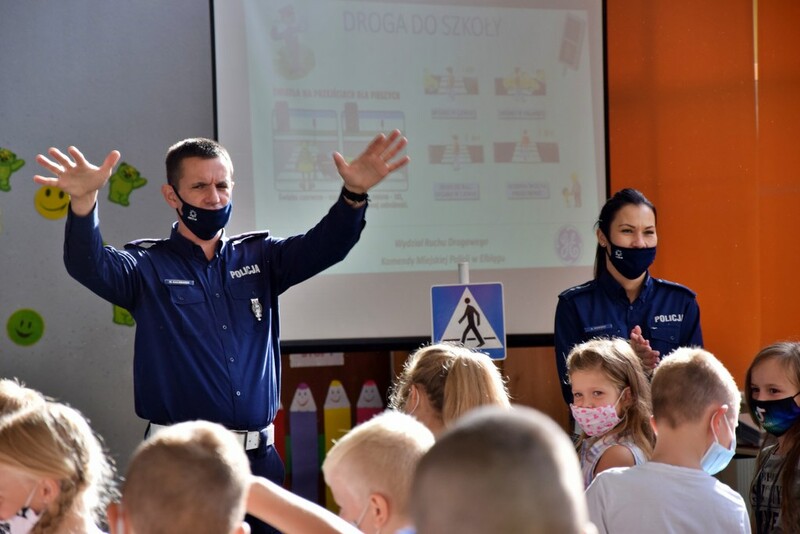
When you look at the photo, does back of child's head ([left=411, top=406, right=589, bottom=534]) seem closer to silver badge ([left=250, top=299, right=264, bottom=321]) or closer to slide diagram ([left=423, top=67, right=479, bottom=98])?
silver badge ([left=250, top=299, right=264, bottom=321])

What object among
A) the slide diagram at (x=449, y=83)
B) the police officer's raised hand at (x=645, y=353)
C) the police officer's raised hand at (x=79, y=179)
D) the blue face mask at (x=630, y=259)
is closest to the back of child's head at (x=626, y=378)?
the police officer's raised hand at (x=645, y=353)

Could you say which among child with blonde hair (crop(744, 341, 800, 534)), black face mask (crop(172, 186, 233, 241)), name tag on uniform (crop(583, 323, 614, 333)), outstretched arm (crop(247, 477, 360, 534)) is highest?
black face mask (crop(172, 186, 233, 241))

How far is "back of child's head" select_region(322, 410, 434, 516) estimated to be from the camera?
1.55 meters

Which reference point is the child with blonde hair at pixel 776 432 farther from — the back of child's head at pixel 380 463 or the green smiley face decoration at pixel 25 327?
the green smiley face decoration at pixel 25 327

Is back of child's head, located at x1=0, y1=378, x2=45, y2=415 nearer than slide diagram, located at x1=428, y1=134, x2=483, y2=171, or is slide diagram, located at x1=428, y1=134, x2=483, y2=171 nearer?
back of child's head, located at x1=0, y1=378, x2=45, y2=415

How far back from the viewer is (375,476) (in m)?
1.55

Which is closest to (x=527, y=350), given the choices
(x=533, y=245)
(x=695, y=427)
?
(x=533, y=245)

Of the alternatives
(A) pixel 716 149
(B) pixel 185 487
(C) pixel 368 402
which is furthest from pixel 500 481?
(A) pixel 716 149

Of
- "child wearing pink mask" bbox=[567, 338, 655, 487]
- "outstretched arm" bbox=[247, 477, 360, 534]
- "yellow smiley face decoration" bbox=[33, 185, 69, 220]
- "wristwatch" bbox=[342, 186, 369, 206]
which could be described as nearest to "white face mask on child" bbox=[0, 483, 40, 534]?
"outstretched arm" bbox=[247, 477, 360, 534]

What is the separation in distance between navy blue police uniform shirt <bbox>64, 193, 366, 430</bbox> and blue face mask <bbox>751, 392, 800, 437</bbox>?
4.58 ft

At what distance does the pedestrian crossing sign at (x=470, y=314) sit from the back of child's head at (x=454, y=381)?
979mm

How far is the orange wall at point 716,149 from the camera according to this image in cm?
501

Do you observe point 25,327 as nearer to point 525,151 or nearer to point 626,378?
point 525,151

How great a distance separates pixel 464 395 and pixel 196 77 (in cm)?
275
